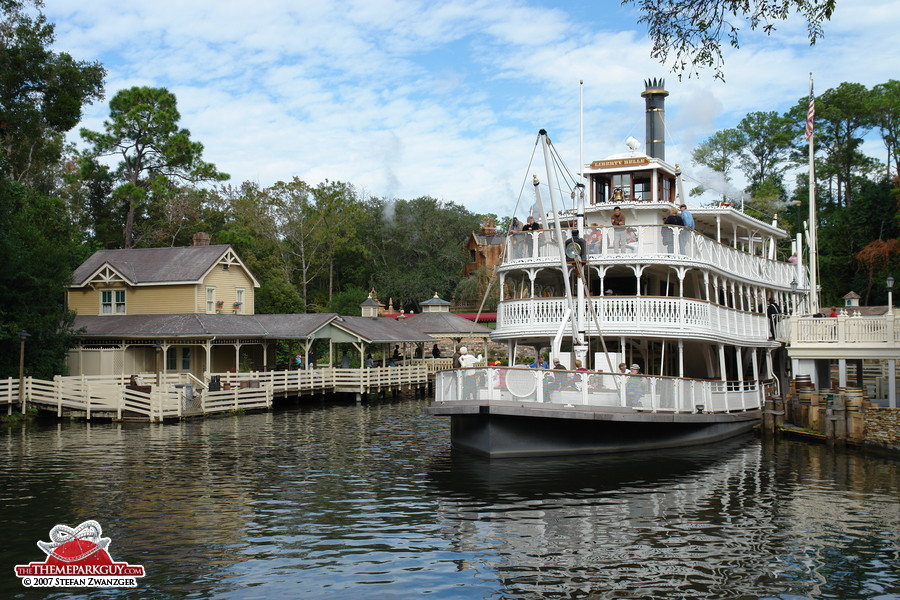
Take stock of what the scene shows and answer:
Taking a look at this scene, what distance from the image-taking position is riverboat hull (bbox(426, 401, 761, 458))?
64.8ft

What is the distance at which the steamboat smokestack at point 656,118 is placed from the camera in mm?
33688

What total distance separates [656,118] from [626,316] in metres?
13.7

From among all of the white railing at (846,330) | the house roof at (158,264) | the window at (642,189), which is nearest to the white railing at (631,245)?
the window at (642,189)

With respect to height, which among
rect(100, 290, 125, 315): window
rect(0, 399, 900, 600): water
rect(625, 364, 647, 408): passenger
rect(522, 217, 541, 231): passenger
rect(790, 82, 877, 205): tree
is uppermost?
rect(790, 82, 877, 205): tree

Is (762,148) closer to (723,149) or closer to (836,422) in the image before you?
(723,149)

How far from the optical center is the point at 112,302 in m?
44.8

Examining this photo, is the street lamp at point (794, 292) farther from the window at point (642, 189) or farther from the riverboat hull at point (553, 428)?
the riverboat hull at point (553, 428)

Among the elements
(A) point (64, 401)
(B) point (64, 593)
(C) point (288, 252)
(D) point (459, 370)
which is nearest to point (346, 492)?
(D) point (459, 370)

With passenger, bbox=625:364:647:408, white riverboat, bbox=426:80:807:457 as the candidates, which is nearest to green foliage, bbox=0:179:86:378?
white riverboat, bbox=426:80:807:457

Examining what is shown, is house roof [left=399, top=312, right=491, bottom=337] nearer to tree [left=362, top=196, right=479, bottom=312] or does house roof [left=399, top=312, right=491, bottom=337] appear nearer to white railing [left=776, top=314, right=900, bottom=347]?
tree [left=362, top=196, right=479, bottom=312]

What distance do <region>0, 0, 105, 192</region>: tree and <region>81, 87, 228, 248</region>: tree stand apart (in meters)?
28.0

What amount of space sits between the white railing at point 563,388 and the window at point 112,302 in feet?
95.1

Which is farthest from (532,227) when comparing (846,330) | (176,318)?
(176,318)

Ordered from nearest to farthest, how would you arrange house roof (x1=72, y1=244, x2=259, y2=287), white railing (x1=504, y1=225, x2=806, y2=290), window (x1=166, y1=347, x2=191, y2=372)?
white railing (x1=504, y1=225, x2=806, y2=290), window (x1=166, y1=347, x2=191, y2=372), house roof (x1=72, y1=244, x2=259, y2=287)
